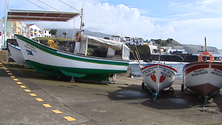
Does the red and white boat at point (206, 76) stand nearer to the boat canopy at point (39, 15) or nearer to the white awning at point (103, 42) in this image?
the white awning at point (103, 42)

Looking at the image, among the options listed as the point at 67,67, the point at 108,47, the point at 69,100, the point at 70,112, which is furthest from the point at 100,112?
the point at 108,47

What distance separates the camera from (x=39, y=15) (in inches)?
789

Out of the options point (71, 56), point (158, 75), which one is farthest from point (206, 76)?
point (71, 56)

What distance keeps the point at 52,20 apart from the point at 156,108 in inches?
684

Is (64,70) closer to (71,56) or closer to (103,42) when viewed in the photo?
(71,56)

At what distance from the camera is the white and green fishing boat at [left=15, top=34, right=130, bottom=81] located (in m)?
10.6

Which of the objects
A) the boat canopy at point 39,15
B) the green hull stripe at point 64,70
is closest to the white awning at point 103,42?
the green hull stripe at point 64,70

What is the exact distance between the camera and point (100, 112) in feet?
19.7

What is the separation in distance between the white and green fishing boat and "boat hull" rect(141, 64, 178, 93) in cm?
249

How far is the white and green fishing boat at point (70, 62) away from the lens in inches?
418

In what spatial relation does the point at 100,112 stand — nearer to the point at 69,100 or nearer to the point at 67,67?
the point at 69,100

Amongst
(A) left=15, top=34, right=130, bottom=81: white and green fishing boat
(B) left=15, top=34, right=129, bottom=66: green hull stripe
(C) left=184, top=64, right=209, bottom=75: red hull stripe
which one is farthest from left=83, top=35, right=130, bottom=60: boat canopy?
(C) left=184, top=64, right=209, bottom=75: red hull stripe

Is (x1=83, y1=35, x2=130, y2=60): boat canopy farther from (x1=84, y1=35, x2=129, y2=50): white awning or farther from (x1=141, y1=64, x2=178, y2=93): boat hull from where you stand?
(x1=141, y1=64, x2=178, y2=93): boat hull

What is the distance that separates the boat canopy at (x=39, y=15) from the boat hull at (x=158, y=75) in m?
11.2
